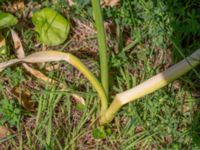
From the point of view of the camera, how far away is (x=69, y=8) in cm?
187

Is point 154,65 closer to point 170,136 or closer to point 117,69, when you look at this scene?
point 117,69

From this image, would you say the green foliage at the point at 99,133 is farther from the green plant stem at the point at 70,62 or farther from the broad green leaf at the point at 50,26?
the broad green leaf at the point at 50,26

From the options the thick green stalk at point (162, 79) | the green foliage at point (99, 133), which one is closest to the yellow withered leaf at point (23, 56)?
the green foliage at point (99, 133)

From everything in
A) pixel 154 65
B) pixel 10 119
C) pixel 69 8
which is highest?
pixel 69 8

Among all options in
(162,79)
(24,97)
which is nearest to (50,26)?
(24,97)

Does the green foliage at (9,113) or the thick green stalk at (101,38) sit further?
the green foliage at (9,113)

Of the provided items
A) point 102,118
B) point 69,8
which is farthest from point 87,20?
point 102,118

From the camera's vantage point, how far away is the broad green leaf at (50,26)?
1.75m

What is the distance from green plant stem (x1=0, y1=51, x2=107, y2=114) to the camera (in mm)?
1490

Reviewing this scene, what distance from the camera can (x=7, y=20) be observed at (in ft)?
5.66

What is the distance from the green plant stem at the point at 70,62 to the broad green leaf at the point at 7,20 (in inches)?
7.1

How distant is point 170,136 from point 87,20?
60 cm

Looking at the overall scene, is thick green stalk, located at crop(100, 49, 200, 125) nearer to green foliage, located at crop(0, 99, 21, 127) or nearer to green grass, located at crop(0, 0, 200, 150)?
green grass, located at crop(0, 0, 200, 150)

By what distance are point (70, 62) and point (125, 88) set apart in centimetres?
34
